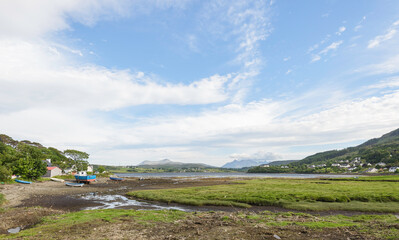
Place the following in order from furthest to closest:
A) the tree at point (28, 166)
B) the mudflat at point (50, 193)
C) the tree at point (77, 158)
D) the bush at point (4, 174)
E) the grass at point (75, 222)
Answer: the tree at point (77, 158)
the tree at point (28, 166)
the bush at point (4, 174)
the mudflat at point (50, 193)
the grass at point (75, 222)

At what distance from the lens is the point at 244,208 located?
2966cm

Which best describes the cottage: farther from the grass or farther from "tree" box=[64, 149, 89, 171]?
the grass

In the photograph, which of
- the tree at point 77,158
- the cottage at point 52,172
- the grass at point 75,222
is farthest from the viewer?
the tree at point 77,158

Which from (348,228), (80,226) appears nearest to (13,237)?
(80,226)

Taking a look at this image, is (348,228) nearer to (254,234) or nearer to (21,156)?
(254,234)

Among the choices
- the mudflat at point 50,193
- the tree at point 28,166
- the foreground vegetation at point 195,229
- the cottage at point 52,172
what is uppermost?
the tree at point 28,166

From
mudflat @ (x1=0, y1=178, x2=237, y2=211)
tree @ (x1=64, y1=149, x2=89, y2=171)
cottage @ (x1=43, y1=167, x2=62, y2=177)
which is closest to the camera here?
mudflat @ (x1=0, y1=178, x2=237, y2=211)

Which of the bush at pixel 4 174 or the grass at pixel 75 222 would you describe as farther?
A: the bush at pixel 4 174

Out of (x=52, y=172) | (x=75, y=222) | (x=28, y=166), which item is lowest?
(x=75, y=222)

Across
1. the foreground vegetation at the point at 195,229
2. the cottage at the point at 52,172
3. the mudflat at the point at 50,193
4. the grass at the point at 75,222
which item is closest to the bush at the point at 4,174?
the mudflat at the point at 50,193

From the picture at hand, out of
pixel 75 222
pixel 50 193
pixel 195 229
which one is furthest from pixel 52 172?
pixel 195 229

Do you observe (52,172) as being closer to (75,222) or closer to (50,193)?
(50,193)

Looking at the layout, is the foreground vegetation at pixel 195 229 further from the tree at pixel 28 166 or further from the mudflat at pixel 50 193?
the tree at pixel 28 166

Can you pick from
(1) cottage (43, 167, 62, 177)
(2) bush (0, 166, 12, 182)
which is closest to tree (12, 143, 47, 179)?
(2) bush (0, 166, 12, 182)
